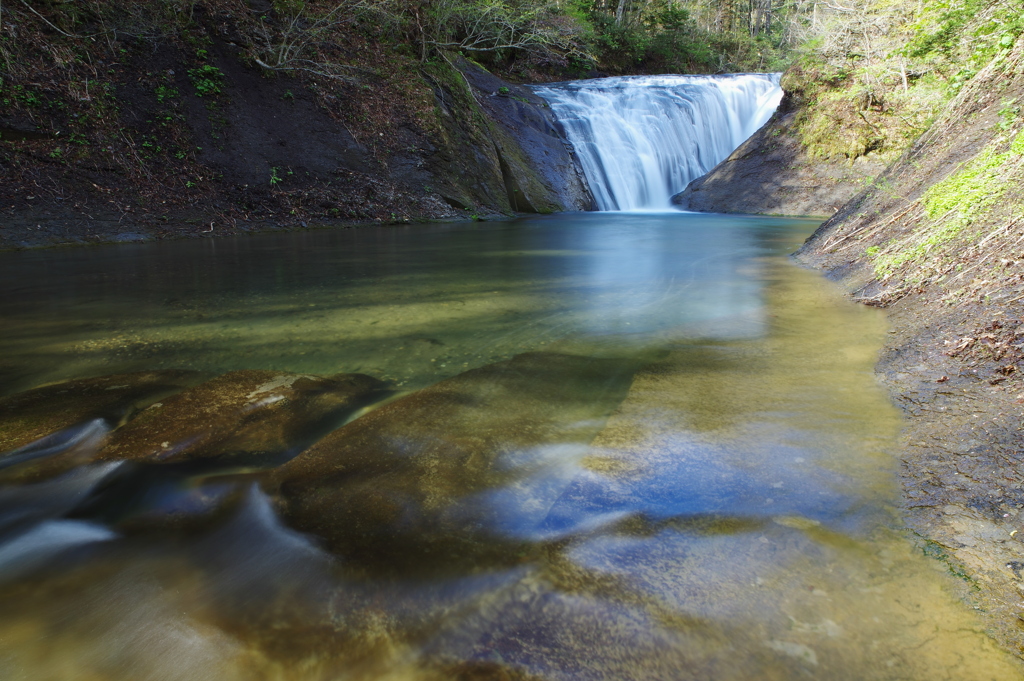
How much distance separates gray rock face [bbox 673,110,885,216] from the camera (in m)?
16.0

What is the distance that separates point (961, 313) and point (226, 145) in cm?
1135

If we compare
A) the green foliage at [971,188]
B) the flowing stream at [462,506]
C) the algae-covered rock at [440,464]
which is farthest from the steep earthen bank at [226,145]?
the green foliage at [971,188]

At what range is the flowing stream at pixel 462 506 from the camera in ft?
4.50

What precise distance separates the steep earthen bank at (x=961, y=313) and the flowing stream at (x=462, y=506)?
0.12 meters

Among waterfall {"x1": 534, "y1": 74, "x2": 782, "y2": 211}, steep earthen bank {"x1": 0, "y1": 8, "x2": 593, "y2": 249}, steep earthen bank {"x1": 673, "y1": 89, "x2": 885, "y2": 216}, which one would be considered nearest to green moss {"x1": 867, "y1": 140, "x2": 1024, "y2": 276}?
steep earthen bank {"x1": 0, "y1": 8, "x2": 593, "y2": 249}

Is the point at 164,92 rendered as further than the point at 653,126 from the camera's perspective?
No

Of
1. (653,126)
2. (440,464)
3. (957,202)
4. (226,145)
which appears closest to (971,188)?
(957,202)

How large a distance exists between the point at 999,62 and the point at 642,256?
4190 millimetres

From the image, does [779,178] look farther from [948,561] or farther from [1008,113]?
[948,561]

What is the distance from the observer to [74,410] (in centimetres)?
267

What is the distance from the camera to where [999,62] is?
550 centimetres

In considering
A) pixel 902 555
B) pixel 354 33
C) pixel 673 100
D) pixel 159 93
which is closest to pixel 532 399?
pixel 902 555

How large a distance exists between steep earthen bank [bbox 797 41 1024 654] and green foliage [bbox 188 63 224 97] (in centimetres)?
1088

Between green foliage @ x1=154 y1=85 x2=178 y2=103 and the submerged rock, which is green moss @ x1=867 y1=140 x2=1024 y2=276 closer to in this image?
the submerged rock
